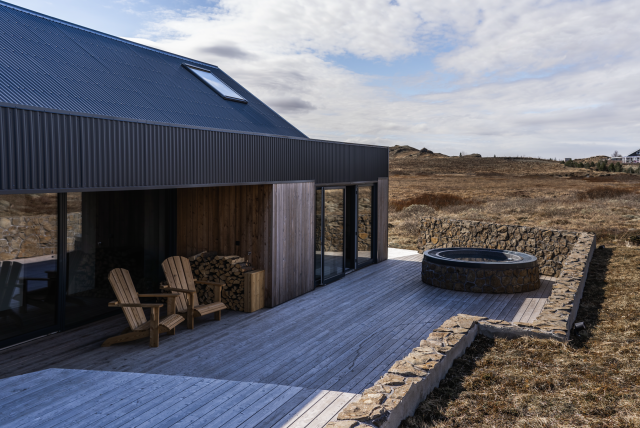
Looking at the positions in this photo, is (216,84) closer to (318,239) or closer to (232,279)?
(318,239)

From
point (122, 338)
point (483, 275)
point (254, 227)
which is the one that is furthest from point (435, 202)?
point (122, 338)

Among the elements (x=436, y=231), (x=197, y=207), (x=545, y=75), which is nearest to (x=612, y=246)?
(x=436, y=231)

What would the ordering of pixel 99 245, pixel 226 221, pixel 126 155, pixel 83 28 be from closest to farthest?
pixel 126 155 < pixel 99 245 < pixel 226 221 < pixel 83 28

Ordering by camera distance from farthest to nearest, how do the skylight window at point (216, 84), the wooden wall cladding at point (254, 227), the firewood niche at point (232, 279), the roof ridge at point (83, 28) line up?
the skylight window at point (216, 84)
the roof ridge at point (83, 28)
the wooden wall cladding at point (254, 227)
the firewood niche at point (232, 279)

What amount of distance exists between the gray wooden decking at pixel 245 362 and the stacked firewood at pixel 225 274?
30cm

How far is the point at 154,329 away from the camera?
602 centimetres

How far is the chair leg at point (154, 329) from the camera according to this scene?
235 inches

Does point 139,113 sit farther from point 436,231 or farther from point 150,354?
point 436,231

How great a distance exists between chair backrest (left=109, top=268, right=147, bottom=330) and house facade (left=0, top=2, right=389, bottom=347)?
0.85m

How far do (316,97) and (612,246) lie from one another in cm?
1584

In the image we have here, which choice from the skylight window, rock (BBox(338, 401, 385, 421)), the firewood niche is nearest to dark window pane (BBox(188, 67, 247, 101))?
the skylight window

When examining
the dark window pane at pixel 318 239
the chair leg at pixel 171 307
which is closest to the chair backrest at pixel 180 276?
the chair leg at pixel 171 307

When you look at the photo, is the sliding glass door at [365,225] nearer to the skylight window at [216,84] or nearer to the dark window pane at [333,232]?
the dark window pane at [333,232]

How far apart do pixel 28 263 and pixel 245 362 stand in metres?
3.14
